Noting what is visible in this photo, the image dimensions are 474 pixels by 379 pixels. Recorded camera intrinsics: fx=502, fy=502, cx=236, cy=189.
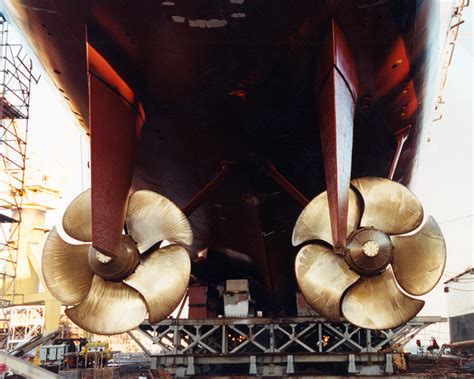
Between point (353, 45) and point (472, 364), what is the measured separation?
43.7 feet

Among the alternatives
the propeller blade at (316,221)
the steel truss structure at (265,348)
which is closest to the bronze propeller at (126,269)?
the propeller blade at (316,221)

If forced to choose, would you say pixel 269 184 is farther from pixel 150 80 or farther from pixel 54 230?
pixel 54 230

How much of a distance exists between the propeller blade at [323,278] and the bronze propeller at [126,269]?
4.47 ft

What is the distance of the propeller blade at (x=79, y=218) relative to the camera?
6023 mm

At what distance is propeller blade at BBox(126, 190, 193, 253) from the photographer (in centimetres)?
584

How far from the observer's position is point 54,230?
6.25m

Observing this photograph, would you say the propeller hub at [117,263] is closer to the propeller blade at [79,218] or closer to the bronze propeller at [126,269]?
the bronze propeller at [126,269]

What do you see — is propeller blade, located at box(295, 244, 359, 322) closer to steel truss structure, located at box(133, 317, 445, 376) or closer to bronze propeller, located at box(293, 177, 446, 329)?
bronze propeller, located at box(293, 177, 446, 329)

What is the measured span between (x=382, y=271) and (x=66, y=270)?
372 centimetres

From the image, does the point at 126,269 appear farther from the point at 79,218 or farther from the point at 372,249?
the point at 372,249

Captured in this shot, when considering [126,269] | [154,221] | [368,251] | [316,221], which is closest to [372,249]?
[368,251]

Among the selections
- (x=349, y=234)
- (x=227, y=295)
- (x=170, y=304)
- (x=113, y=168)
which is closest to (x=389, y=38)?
(x=349, y=234)

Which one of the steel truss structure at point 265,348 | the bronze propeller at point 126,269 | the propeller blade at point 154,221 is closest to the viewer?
the bronze propeller at point 126,269

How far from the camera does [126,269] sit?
557 cm
